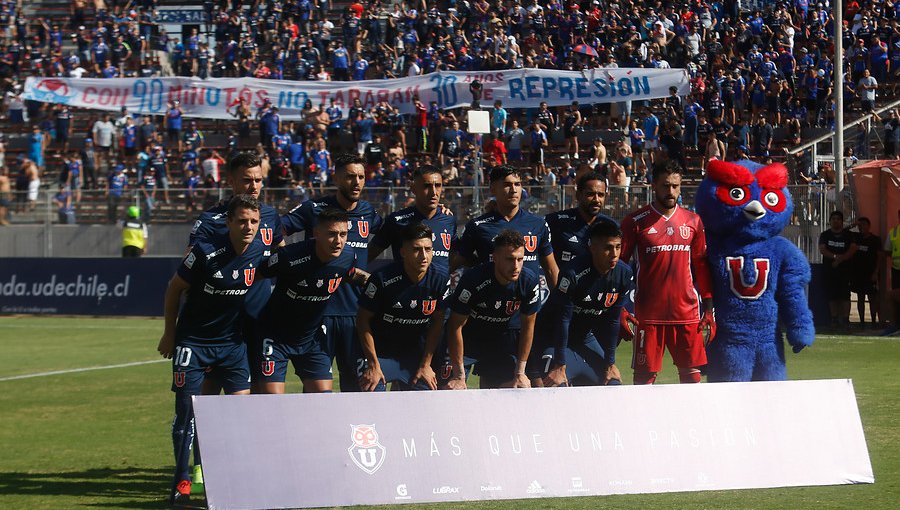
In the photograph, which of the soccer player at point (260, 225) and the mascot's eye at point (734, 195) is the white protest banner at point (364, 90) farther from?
the soccer player at point (260, 225)

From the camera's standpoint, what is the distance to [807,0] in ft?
108

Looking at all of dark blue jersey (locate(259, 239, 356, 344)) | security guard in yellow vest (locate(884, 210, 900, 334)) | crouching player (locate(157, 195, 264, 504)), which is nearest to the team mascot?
dark blue jersey (locate(259, 239, 356, 344))

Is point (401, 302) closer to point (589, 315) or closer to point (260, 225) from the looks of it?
point (260, 225)

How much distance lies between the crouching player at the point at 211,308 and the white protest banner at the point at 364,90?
23.2m

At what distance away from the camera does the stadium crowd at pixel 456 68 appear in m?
29.3

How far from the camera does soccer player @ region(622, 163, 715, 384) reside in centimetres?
992

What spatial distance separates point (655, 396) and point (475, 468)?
4.21 ft

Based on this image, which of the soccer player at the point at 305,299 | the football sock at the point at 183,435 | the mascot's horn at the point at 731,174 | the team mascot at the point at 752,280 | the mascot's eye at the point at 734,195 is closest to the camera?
the football sock at the point at 183,435

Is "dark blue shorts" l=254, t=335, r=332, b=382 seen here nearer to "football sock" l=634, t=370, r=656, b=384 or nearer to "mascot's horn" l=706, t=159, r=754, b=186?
"football sock" l=634, t=370, r=656, b=384

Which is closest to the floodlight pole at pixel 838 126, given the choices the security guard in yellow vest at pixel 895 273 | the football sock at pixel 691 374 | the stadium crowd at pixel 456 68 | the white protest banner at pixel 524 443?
the stadium crowd at pixel 456 68

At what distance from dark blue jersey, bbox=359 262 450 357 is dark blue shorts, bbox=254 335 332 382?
0.45m

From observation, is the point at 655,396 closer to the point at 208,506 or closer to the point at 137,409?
the point at 208,506

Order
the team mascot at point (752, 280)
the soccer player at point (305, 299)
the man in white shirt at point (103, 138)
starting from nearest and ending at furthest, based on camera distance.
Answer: the soccer player at point (305, 299)
the team mascot at point (752, 280)
the man in white shirt at point (103, 138)

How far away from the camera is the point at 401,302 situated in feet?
30.2
